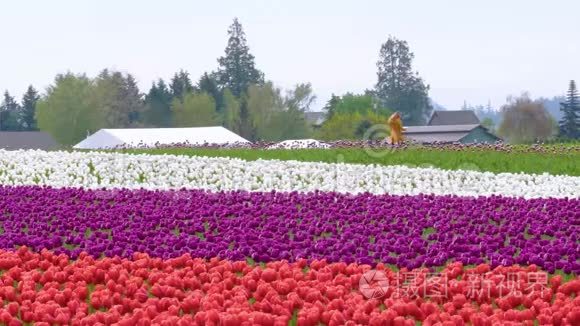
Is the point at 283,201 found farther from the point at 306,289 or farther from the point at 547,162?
the point at 547,162

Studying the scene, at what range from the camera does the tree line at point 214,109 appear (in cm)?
8969

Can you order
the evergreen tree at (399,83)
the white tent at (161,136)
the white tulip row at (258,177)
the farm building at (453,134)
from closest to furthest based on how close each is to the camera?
the white tulip row at (258,177)
the white tent at (161,136)
the farm building at (453,134)
the evergreen tree at (399,83)

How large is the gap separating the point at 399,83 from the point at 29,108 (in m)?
49.0

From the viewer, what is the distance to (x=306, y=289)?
7863 millimetres

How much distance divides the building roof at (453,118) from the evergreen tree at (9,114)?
179 ft

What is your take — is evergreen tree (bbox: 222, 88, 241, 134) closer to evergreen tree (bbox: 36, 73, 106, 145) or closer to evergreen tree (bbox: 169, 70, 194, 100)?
evergreen tree (bbox: 169, 70, 194, 100)

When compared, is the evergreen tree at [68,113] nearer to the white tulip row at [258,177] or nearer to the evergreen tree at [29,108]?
the evergreen tree at [29,108]

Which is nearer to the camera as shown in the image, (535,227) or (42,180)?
(535,227)

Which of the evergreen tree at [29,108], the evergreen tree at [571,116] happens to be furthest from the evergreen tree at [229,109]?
the evergreen tree at [571,116]

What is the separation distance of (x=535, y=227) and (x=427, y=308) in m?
5.61

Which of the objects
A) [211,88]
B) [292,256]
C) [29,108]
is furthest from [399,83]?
[292,256]

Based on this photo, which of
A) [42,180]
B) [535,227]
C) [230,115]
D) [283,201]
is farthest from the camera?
[230,115]

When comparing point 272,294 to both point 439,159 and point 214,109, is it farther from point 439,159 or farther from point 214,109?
point 214,109

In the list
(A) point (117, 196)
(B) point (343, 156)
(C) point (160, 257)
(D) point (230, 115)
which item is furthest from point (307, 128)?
(C) point (160, 257)
